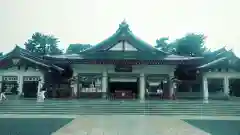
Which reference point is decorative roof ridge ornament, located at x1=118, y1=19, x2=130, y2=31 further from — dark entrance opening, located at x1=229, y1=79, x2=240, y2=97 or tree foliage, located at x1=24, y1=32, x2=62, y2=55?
tree foliage, located at x1=24, y1=32, x2=62, y2=55

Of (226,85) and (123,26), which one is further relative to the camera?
(123,26)

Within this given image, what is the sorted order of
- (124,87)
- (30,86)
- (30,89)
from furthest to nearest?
1. (124,87)
2. (30,89)
3. (30,86)

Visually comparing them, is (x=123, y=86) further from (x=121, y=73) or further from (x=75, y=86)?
(x=75, y=86)

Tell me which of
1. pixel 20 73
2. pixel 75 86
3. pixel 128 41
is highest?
pixel 128 41

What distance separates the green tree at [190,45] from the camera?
125 feet

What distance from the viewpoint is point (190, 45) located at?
38906 mm

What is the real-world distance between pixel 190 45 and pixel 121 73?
22501 millimetres

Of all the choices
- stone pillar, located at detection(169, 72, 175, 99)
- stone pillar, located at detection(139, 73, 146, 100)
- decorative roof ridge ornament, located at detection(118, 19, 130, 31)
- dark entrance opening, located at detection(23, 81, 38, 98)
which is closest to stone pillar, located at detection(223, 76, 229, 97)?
stone pillar, located at detection(169, 72, 175, 99)

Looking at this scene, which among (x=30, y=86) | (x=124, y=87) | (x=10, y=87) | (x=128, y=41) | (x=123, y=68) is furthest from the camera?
(x=124, y=87)

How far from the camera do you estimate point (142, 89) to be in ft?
66.5

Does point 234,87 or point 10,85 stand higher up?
point 10,85

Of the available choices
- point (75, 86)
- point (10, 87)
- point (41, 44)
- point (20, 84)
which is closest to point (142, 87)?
point (75, 86)

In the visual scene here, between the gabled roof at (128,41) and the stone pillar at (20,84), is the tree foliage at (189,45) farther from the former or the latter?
the stone pillar at (20,84)

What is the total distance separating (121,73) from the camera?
20.8 m
